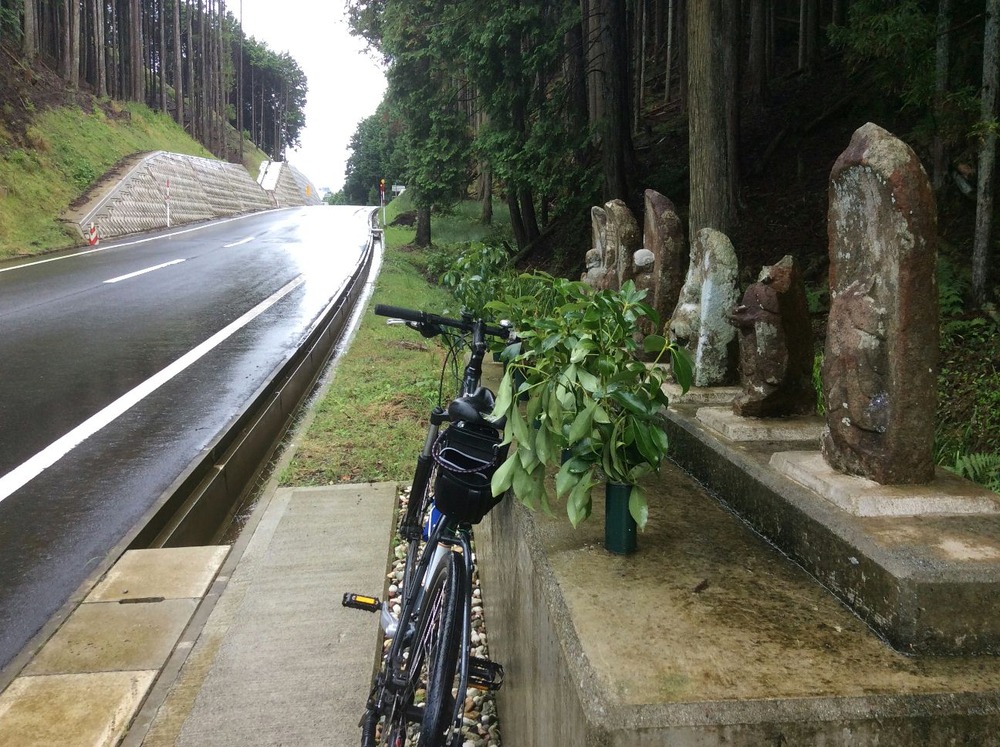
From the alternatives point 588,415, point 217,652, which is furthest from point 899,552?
point 217,652

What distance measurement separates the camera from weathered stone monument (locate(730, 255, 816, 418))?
3.28 meters

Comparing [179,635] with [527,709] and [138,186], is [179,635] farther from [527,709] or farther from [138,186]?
[138,186]

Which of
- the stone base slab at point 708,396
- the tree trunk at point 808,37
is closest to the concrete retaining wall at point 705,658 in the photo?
the stone base slab at point 708,396

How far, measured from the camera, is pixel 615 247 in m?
5.44

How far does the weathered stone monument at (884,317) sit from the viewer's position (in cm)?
244

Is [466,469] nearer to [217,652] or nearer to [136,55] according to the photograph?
[217,652]

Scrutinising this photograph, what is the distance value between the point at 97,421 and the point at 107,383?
135 centimetres

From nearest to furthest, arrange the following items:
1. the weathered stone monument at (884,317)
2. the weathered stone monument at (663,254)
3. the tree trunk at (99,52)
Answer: the weathered stone monument at (884,317) → the weathered stone monument at (663,254) → the tree trunk at (99,52)

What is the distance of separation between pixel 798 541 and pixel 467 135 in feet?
57.9

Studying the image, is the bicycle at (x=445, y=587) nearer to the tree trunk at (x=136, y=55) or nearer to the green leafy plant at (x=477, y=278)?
the green leafy plant at (x=477, y=278)

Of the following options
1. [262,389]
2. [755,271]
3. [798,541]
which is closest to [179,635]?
[798,541]

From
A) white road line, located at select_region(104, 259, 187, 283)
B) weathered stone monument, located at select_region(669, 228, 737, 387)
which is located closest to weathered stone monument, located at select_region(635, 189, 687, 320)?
weathered stone monument, located at select_region(669, 228, 737, 387)

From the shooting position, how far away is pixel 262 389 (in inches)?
306

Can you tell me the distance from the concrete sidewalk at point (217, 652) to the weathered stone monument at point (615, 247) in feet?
7.43
